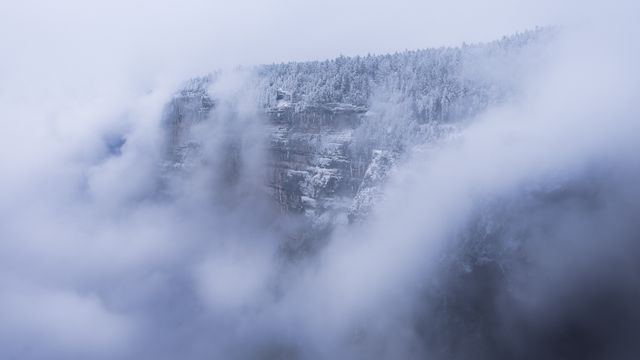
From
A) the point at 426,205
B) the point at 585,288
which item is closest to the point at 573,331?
the point at 585,288

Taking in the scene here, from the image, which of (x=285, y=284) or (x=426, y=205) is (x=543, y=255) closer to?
(x=426, y=205)

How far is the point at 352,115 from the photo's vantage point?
377 feet

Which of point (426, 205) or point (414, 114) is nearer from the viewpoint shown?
point (426, 205)

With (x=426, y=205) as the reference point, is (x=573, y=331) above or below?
below

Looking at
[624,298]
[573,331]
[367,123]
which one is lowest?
[573,331]

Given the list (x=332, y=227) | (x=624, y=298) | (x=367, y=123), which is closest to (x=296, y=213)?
(x=332, y=227)

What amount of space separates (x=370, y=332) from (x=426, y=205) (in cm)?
2400

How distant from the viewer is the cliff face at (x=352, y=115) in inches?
4099

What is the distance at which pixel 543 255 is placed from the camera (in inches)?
3219

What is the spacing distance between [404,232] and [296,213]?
2895 cm

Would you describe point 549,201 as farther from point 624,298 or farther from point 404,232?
point 404,232

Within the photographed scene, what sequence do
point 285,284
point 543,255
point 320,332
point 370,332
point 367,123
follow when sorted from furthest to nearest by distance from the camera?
point 285,284 < point 367,123 < point 320,332 < point 370,332 < point 543,255

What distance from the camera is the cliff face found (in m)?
104

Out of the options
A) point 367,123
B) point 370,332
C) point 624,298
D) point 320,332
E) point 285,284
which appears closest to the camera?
point 624,298
